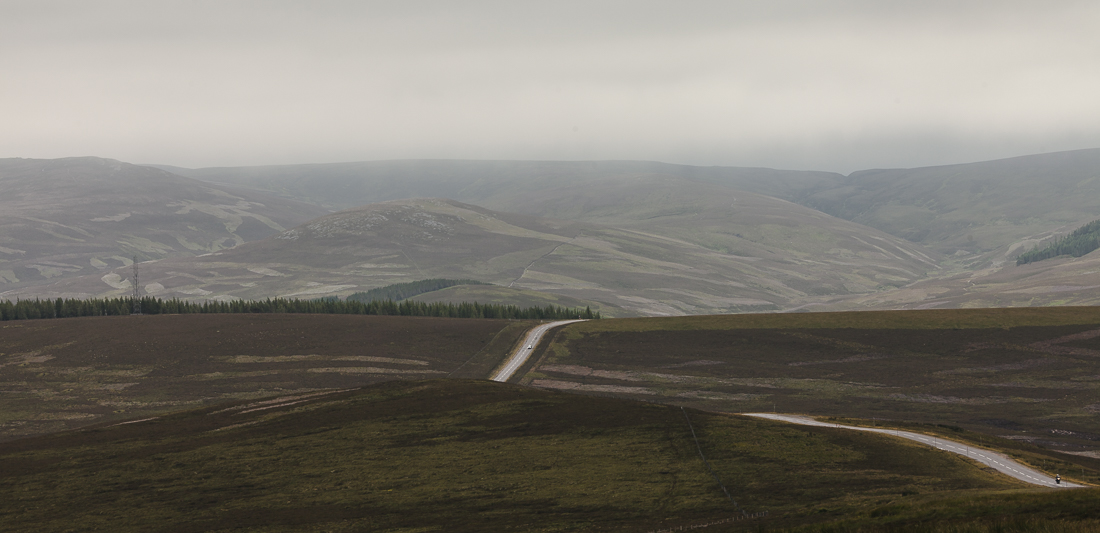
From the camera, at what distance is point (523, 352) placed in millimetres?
134625

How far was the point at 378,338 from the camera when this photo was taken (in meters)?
140

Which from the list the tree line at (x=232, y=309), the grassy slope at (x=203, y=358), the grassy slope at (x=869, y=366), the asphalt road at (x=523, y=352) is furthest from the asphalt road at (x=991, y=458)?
the tree line at (x=232, y=309)

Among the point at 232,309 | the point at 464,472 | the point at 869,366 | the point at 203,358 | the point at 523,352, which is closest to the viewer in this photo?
the point at 464,472

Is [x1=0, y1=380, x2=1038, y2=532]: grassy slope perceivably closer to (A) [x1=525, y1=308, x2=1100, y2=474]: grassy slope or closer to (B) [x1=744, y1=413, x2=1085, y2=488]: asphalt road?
(B) [x1=744, y1=413, x2=1085, y2=488]: asphalt road

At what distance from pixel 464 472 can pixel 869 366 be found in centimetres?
7793

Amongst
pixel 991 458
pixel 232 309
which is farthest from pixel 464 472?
pixel 232 309

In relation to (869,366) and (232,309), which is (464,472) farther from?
(232,309)

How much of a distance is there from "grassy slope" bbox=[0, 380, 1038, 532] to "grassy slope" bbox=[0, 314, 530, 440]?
2883cm

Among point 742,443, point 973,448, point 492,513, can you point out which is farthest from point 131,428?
point 973,448

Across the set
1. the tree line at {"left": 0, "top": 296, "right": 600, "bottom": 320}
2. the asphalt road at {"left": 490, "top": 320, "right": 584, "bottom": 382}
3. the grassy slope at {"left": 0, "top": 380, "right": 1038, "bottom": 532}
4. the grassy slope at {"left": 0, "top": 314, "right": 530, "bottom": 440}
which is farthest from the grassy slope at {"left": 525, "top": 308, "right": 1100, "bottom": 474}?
the tree line at {"left": 0, "top": 296, "right": 600, "bottom": 320}

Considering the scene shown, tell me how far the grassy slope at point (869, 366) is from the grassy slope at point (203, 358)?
20.0 m

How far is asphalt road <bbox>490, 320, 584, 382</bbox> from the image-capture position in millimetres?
121625

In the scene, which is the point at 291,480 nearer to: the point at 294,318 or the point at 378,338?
the point at 378,338

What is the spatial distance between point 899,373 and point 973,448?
162ft
